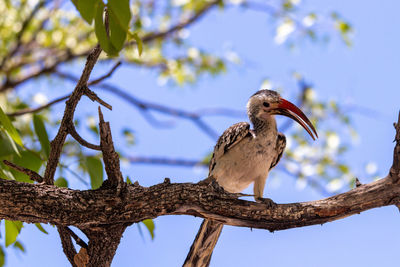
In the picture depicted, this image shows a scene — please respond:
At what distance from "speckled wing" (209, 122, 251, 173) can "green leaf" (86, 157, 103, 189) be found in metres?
Result: 1.50

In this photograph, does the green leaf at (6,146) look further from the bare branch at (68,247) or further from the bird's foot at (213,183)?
the bird's foot at (213,183)

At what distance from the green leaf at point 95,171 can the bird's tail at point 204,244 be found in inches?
42.0

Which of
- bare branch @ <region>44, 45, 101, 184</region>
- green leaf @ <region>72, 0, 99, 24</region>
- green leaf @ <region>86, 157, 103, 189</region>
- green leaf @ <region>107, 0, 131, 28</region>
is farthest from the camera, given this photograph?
green leaf @ <region>86, 157, 103, 189</region>

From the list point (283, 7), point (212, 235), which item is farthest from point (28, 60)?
point (212, 235)

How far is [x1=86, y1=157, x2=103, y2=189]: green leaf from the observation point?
341 cm

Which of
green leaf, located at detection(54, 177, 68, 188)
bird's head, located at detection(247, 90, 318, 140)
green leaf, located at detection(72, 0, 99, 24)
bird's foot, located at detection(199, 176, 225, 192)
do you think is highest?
bird's head, located at detection(247, 90, 318, 140)

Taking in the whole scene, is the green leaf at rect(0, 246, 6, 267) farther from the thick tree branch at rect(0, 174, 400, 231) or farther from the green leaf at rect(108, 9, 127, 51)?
the green leaf at rect(108, 9, 127, 51)

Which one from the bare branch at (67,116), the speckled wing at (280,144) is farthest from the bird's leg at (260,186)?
the bare branch at (67,116)

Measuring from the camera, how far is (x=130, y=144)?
819 cm

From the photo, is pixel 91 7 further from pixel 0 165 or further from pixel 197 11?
pixel 197 11

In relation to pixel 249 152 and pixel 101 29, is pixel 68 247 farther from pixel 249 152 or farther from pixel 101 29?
pixel 249 152

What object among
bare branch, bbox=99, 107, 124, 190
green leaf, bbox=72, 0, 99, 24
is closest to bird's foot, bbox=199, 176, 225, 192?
bare branch, bbox=99, 107, 124, 190

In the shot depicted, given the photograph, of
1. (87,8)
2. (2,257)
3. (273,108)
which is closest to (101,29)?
(87,8)

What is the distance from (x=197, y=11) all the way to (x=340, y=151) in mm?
3590
